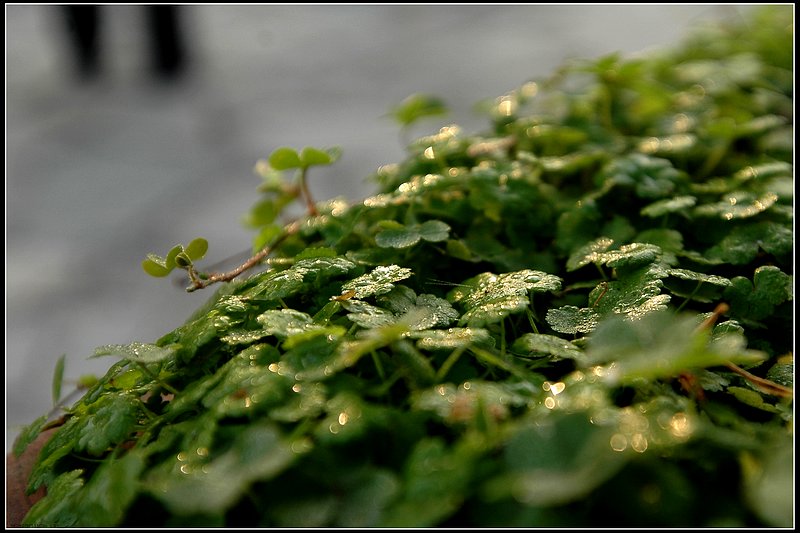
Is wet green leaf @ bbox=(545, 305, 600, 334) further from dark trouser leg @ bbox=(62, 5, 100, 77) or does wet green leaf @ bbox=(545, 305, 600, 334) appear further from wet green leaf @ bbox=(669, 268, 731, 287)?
dark trouser leg @ bbox=(62, 5, 100, 77)

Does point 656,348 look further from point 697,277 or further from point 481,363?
point 697,277

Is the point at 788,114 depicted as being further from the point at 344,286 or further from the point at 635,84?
the point at 344,286

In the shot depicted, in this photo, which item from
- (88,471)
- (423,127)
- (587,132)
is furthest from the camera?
(423,127)

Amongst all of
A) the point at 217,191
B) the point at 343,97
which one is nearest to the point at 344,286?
the point at 217,191

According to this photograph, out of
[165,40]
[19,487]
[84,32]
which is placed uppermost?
[84,32]

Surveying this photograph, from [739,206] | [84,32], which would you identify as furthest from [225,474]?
[84,32]

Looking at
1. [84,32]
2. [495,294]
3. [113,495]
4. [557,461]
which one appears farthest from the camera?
[84,32]

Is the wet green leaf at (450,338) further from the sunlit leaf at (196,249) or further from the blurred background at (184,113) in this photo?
the blurred background at (184,113)
